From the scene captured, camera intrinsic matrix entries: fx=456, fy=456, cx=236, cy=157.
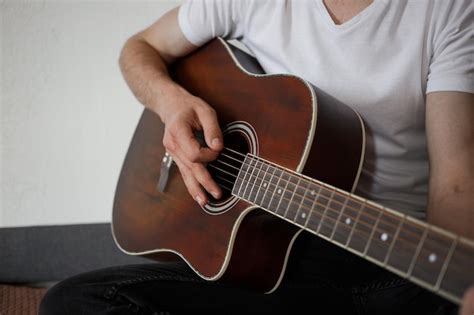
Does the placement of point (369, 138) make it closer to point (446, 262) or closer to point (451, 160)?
point (451, 160)

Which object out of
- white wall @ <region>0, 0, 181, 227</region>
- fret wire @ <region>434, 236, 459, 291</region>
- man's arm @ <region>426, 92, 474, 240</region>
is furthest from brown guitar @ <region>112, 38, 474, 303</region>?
white wall @ <region>0, 0, 181, 227</region>

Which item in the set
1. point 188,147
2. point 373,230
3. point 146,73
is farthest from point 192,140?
point 373,230

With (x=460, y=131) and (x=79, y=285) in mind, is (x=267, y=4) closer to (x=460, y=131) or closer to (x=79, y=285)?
(x=460, y=131)

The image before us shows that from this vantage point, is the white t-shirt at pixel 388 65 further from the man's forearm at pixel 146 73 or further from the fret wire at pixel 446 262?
the fret wire at pixel 446 262

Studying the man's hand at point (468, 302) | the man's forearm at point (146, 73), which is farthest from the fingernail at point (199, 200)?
the man's hand at point (468, 302)

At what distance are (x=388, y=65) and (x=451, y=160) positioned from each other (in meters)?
0.25

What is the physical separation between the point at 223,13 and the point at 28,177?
969mm

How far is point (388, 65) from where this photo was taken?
955mm

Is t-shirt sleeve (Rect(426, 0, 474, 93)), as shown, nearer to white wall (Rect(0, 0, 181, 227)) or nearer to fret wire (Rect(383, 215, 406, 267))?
fret wire (Rect(383, 215, 406, 267))

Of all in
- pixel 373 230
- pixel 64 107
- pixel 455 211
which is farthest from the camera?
pixel 64 107

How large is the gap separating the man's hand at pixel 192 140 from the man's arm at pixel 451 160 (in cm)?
41

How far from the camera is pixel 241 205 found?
2.90ft

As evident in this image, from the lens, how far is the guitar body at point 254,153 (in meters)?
0.85

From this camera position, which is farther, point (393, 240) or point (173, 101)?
point (173, 101)
